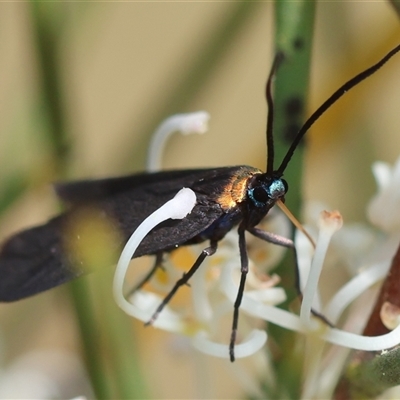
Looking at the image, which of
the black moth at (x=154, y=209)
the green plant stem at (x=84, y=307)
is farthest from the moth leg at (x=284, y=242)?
the green plant stem at (x=84, y=307)

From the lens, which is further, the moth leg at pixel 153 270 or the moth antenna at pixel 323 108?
the moth leg at pixel 153 270

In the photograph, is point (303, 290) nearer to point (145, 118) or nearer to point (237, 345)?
point (237, 345)

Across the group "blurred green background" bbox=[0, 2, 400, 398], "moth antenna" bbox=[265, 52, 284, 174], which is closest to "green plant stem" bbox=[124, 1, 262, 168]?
"blurred green background" bbox=[0, 2, 400, 398]

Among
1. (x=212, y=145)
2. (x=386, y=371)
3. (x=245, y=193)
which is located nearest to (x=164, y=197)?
(x=245, y=193)

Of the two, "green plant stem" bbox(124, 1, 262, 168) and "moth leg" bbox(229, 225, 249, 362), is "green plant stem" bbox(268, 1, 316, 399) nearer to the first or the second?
"moth leg" bbox(229, 225, 249, 362)

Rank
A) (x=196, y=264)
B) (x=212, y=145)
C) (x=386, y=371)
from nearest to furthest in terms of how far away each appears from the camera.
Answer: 1. (x=386, y=371)
2. (x=196, y=264)
3. (x=212, y=145)

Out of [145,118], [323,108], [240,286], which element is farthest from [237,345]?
[145,118]

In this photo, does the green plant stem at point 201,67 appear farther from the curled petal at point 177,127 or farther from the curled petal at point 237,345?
the curled petal at point 237,345

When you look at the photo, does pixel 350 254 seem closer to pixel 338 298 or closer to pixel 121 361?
pixel 338 298
